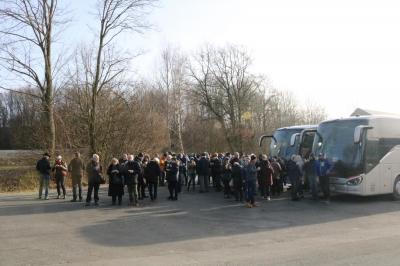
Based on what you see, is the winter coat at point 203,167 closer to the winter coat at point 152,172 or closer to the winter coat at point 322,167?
the winter coat at point 152,172

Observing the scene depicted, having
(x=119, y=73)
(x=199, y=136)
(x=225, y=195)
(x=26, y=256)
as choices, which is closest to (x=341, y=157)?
(x=225, y=195)

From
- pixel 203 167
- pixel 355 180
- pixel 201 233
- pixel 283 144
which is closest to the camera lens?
pixel 201 233

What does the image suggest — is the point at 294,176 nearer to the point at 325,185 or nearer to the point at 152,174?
the point at 325,185

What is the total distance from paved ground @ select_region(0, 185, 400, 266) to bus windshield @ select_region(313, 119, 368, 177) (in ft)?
4.44

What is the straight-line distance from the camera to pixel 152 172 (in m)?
18.2

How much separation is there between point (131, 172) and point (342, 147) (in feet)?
27.5

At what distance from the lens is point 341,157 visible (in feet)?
60.5

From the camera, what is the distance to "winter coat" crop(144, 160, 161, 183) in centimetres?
1822

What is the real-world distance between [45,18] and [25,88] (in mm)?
4424

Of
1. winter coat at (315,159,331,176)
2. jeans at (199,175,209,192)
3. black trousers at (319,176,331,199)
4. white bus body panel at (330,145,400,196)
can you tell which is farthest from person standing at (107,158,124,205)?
white bus body panel at (330,145,400,196)

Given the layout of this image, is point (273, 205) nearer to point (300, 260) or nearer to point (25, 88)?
point (300, 260)

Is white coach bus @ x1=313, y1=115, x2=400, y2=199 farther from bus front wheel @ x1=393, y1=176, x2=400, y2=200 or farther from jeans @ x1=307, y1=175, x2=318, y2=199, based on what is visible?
jeans @ x1=307, y1=175, x2=318, y2=199

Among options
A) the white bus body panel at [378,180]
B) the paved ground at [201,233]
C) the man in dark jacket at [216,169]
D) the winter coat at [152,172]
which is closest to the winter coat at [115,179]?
the paved ground at [201,233]

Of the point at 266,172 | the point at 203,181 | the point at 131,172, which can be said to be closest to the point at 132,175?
the point at 131,172
